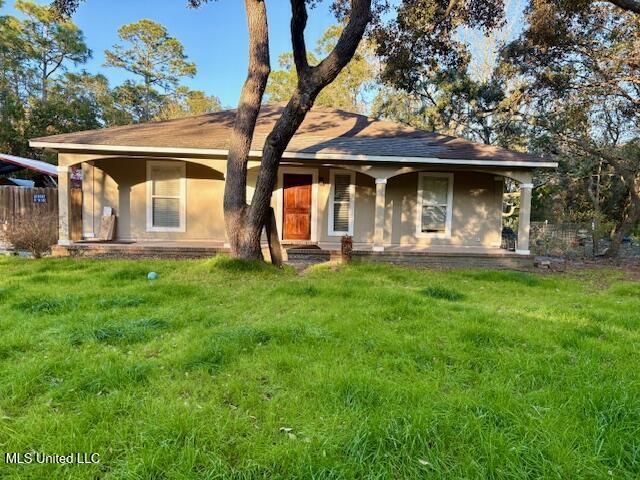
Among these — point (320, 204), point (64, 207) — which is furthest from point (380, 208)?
point (64, 207)

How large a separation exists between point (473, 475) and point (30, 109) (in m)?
27.2

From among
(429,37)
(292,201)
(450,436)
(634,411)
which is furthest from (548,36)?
(450,436)

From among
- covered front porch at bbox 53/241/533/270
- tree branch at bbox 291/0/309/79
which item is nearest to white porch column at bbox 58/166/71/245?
covered front porch at bbox 53/241/533/270

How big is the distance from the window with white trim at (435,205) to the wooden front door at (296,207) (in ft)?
10.1

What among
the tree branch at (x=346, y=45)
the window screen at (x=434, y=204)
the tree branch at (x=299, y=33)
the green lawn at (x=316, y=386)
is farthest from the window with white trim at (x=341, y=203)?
the green lawn at (x=316, y=386)

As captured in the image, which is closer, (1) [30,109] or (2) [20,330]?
(2) [20,330]

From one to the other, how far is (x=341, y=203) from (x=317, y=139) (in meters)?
1.82

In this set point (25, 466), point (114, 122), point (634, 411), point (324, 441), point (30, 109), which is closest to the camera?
point (25, 466)

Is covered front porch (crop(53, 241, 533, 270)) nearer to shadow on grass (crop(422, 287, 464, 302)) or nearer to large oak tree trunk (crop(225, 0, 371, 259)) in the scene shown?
large oak tree trunk (crop(225, 0, 371, 259))

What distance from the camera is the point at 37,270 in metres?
6.77

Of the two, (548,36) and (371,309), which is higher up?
(548,36)

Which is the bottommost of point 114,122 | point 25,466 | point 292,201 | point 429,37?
point 25,466

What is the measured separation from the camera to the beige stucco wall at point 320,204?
10.5m

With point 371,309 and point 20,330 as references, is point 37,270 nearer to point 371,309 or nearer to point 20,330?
point 20,330
